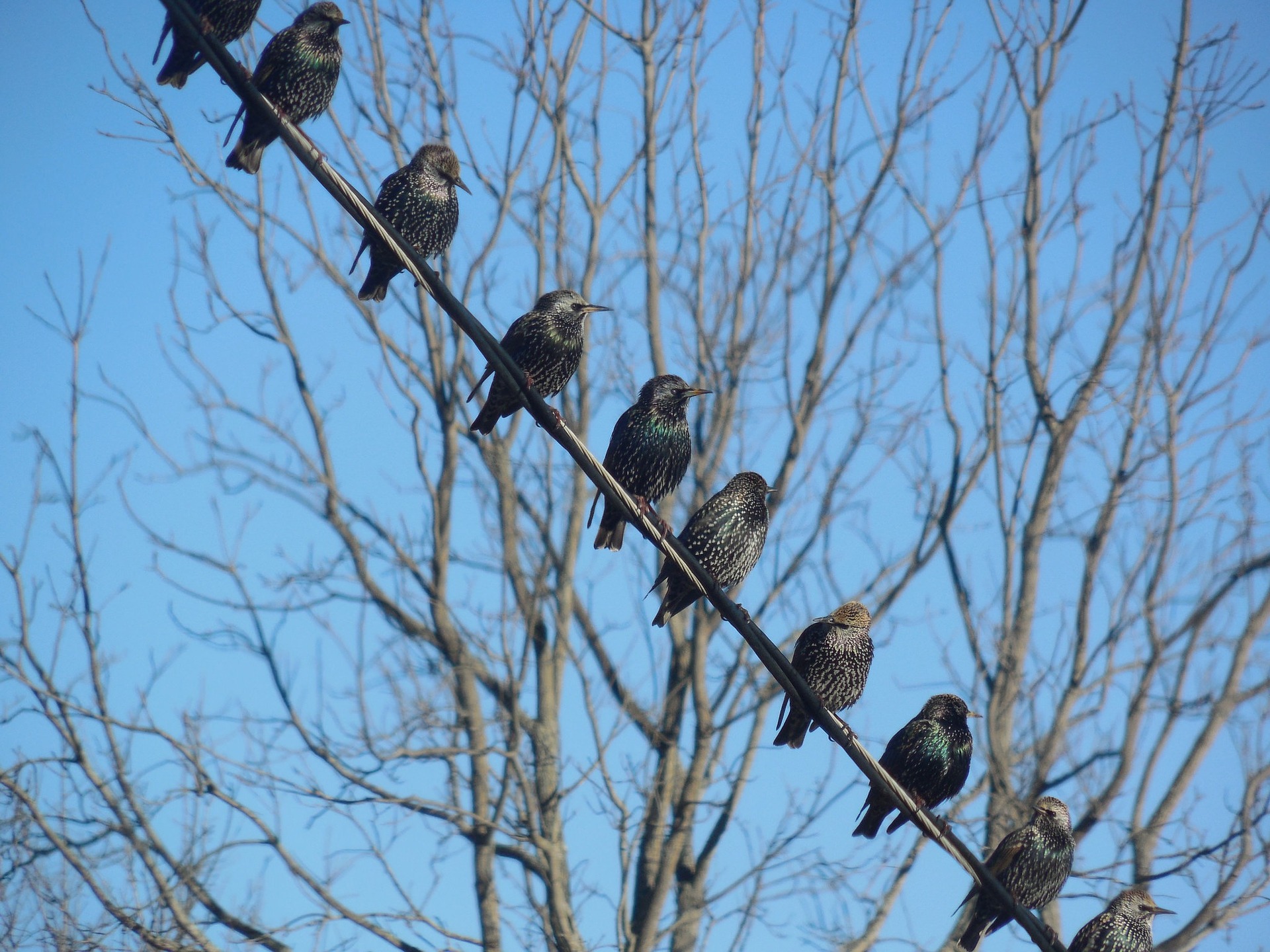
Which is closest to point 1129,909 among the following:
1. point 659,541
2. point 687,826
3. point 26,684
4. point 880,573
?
point 659,541

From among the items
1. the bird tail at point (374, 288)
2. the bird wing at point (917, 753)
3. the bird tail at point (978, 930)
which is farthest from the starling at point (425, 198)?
the bird tail at point (978, 930)

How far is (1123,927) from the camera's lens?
562 cm

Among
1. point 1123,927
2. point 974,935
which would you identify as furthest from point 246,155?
point 1123,927

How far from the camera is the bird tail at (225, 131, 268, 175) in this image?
4.86 metres

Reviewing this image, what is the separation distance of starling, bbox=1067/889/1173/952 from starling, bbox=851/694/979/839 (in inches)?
35.6

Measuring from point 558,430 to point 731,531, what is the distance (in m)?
1.85

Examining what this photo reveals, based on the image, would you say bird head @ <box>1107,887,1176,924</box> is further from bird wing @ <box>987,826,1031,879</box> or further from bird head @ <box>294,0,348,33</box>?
→ bird head @ <box>294,0,348,33</box>

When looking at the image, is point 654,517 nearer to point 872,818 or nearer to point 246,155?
point 872,818

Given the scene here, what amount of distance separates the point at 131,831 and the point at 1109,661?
6983 mm

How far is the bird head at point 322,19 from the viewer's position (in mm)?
5614

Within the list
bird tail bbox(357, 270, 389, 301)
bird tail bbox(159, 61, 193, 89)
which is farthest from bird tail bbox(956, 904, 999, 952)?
bird tail bbox(159, 61, 193, 89)

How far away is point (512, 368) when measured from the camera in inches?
140

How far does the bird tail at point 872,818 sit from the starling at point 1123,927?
1.34 m

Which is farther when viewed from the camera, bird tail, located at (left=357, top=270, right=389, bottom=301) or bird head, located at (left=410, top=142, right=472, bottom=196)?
bird head, located at (left=410, top=142, right=472, bottom=196)
